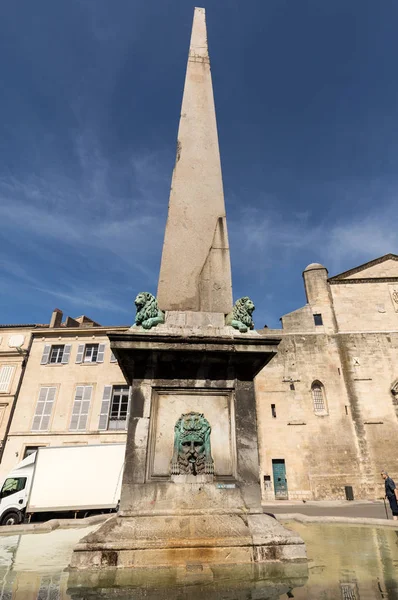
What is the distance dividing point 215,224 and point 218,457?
336 centimetres

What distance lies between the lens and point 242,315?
455 centimetres

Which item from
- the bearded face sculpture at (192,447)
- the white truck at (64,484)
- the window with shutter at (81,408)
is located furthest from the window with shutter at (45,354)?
the bearded face sculpture at (192,447)

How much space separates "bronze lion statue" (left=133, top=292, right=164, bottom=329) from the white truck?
12.0 metres

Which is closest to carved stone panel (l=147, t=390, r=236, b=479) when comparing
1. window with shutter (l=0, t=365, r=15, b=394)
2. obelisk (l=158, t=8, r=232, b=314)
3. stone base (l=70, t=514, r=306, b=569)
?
stone base (l=70, t=514, r=306, b=569)

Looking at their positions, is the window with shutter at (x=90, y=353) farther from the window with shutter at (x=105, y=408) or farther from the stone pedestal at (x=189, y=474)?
the stone pedestal at (x=189, y=474)

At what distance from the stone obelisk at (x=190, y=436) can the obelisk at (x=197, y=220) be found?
22 mm


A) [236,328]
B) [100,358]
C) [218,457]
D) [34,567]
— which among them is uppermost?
[100,358]

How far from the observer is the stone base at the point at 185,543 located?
3080mm

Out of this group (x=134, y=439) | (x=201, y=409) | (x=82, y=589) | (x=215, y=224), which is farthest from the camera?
(x=215, y=224)

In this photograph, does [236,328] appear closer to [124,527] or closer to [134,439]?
[134,439]

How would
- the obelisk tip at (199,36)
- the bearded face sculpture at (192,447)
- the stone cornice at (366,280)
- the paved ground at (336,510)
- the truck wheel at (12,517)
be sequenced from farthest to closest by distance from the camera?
1. the stone cornice at (366,280)
2. the truck wheel at (12,517)
3. the paved ground at (336,510)
4. the obelisk tip at (199,36)
5. the bearded face sculpture at (192,447)

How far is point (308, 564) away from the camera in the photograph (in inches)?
127

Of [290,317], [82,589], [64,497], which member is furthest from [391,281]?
[82,589]

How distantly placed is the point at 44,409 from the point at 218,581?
797 inches
